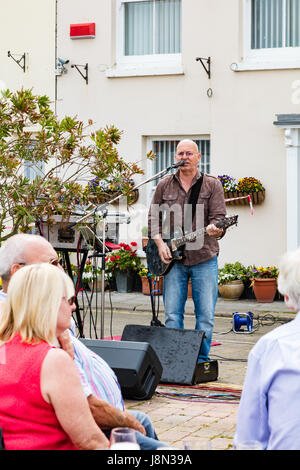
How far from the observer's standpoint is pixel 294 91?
12969mm

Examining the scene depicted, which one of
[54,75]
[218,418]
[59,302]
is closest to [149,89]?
[54,75]

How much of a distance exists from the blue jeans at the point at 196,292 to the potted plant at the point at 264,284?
5586mm

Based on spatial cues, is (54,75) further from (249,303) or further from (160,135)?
(249,303)

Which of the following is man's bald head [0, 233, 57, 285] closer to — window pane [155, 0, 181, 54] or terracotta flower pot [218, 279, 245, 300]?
terracotta flower pot [218, 279, 245, 300]

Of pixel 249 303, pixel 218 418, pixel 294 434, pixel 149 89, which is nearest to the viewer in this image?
pixel 294 434

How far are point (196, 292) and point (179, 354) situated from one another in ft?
2.24

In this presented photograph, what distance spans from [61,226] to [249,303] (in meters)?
5.94

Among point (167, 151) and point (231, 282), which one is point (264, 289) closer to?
point (231, 282)

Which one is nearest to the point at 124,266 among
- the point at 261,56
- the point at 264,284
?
the point at 264,284

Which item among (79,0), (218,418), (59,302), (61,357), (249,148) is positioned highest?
(79,0)

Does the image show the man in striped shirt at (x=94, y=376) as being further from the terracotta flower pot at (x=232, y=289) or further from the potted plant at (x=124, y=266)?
the potted plant at (x=124, y=266)

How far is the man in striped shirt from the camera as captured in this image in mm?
3615

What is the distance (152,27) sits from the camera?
14312 mm

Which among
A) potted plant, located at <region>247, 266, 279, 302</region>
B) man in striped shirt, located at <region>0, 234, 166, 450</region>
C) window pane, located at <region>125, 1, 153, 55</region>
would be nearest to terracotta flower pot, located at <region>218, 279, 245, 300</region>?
potted plant, located at <region>247, 266, 279, 302</region>
